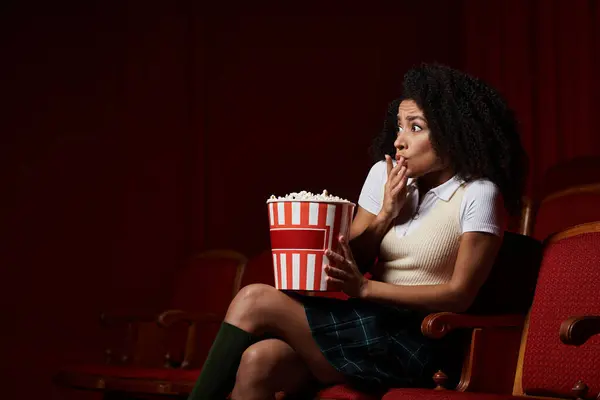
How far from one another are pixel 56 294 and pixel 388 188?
1827mm

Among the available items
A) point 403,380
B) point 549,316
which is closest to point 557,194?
point 549,316

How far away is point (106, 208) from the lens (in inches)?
142

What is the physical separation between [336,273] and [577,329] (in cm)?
47

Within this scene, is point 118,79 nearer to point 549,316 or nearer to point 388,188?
point 388,188

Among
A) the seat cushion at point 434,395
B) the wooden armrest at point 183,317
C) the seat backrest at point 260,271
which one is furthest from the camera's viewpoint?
the seat backrest at point 260,271

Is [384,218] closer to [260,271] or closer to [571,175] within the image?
[571,175]

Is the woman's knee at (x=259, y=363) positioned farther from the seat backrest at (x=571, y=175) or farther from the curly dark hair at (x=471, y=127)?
the seat backrest at (x=571, y=175)

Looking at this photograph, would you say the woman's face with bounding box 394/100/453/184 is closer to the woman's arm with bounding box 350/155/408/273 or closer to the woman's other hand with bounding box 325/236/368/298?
the woman's arm with bounding box 350/155/408/273

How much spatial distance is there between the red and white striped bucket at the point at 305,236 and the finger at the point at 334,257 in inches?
0.5

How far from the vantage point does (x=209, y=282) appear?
125 inches

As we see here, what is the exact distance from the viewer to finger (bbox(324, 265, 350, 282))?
1.87 meters

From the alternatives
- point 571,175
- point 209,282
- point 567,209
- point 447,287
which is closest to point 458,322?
point 447,287

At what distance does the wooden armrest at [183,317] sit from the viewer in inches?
106


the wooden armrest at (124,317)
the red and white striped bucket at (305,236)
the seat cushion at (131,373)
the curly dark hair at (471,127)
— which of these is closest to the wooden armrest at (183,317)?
the seat cushion at (131,373)
